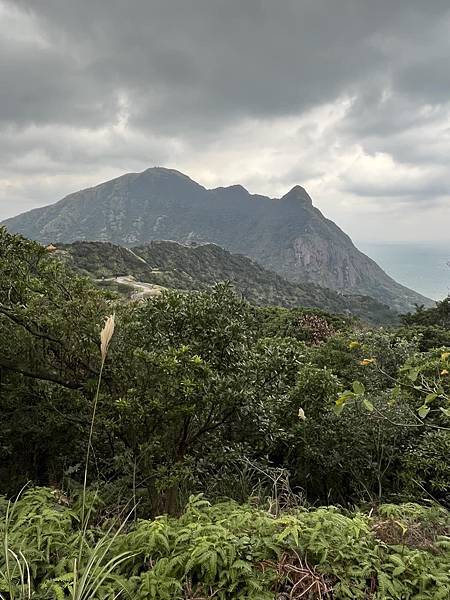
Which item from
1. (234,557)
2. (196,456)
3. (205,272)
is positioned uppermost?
(205,272)

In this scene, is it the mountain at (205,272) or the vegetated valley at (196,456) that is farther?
the mountain at (205,272)

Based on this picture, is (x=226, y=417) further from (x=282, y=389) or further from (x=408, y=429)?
(x=408, y=429)

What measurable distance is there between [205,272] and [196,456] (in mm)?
91139

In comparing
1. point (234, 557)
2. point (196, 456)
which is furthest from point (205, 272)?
point (234, 557)

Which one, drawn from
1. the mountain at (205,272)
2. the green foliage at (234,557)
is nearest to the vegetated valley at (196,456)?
the green foliage at (234,557)

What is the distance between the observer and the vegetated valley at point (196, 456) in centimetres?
227

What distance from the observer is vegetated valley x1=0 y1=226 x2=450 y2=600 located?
7.46ft

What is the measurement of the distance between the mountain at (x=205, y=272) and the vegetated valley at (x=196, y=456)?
55121 mm

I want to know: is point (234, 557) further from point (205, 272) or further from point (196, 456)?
point (205, 272)

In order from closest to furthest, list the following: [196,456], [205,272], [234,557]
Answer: [234,557] → [196,456] → [205,272]

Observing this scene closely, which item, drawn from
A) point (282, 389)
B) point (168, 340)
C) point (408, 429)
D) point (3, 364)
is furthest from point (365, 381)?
point (3, 364)

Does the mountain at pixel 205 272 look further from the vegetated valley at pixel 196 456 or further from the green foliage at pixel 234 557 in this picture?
the green foliage at pixel 234 557

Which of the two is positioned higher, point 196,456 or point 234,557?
point 234,557

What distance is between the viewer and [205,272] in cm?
9594
